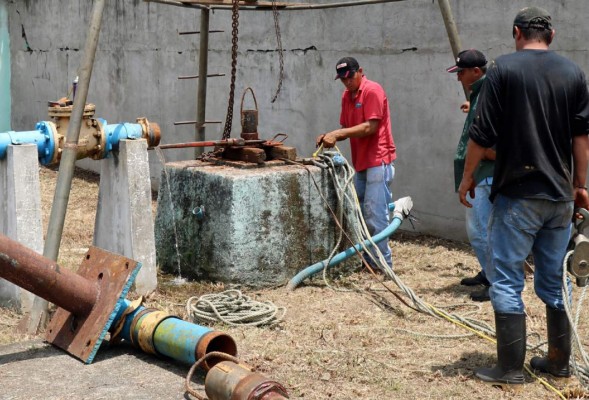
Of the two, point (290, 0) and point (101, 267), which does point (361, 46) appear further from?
point (101, 267)

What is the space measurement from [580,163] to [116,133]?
11.1 feet

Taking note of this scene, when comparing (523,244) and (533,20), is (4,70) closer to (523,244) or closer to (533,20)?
(533,20)

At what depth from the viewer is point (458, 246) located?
8.80 m

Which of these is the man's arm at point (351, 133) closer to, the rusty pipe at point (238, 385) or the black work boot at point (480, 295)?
the black work boot at point (480, 295)

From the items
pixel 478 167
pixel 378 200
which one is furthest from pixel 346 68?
pixel 478 167

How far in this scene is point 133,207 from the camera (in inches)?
267

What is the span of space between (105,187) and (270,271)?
1.41 meters

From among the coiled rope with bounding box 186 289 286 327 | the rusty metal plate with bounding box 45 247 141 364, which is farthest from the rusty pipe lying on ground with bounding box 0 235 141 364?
the coiled rope with bounding box 186 289 286 327

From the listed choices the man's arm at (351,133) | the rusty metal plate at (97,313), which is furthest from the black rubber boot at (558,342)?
the man's arm at (351,133)

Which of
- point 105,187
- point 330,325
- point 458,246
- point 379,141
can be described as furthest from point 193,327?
point 458,246

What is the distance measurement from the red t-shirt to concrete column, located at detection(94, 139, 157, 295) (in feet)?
5.86

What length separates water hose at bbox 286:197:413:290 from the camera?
283 inches

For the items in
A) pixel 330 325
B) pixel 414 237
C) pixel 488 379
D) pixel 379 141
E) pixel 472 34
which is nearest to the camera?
pixel 488 379

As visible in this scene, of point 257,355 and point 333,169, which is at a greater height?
point 333,169
